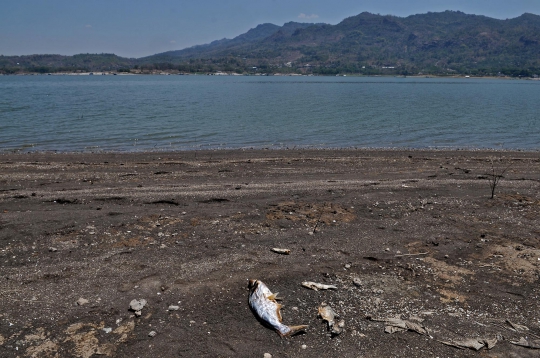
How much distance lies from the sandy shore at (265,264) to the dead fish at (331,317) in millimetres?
90

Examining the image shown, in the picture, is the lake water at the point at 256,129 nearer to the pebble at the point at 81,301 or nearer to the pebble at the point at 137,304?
the pebble at the point at 81,301

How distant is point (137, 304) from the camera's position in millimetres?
6562

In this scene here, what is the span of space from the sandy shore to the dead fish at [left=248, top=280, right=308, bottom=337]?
13 cm

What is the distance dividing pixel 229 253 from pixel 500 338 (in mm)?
4750

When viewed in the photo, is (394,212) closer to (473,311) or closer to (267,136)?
(473,311)

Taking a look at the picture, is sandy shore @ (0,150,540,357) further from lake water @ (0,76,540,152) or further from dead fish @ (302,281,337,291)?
lake water @ (0,76,540,152)

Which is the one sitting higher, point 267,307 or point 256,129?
point 267,307

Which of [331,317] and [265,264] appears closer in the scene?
[331,317]

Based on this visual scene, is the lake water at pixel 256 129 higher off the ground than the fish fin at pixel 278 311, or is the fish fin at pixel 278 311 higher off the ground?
the fish fin at pixel 278 311

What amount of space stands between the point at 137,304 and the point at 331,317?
2958 mm

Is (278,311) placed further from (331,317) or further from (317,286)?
(317,286)

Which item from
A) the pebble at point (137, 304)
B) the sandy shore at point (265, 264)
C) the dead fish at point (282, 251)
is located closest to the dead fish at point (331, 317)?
the sandy shore at point (265, 264)

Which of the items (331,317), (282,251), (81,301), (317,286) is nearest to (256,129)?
(282,251)

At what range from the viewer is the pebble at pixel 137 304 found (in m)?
6.47
